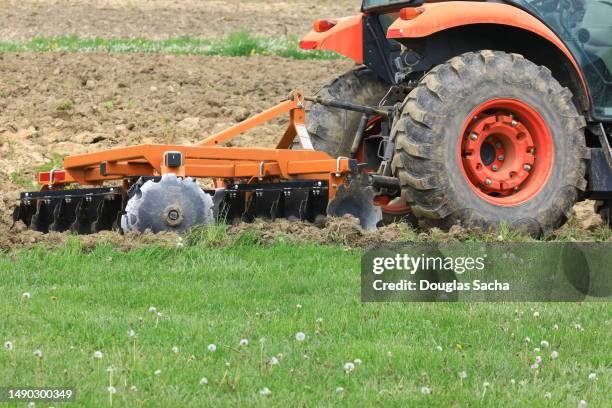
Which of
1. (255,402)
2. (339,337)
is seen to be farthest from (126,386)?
(339,337)

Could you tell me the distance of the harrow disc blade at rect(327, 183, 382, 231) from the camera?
8023 mm

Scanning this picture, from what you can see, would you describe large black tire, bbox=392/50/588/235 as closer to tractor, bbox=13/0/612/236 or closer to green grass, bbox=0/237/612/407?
tractor, bbox=13/0/612/236

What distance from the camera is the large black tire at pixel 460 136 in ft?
25.2

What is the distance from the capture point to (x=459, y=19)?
25.5 feet

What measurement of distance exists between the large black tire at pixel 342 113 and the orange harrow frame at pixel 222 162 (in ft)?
1.54

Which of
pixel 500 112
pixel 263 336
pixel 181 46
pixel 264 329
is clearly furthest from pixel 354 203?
pixel 181 46

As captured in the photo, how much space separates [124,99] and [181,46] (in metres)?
5.63

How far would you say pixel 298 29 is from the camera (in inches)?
941

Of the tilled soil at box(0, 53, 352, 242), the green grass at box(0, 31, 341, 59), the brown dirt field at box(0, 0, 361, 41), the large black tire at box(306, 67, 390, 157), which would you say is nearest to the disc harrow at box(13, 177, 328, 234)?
the large black tire at box(306, 67, 390, 157)

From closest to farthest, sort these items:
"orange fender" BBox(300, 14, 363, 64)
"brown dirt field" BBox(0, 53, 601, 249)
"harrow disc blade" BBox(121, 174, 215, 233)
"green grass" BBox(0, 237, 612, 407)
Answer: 1. "green grass" BBox(0, 237, 612, 407)
2. "harrow disc blade" BBox(121, 174, 215, 233)
3. "orange fender" BBox(300, 14, 363, 64)
4. "brown dirt field" BBox(0, 53, 601, 249)

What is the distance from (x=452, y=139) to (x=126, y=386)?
4.05 metres

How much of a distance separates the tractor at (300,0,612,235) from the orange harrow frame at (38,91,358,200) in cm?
45

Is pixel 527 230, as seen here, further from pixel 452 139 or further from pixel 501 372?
pixel 501 372

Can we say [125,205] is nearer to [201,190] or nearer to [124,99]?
[201,190]
